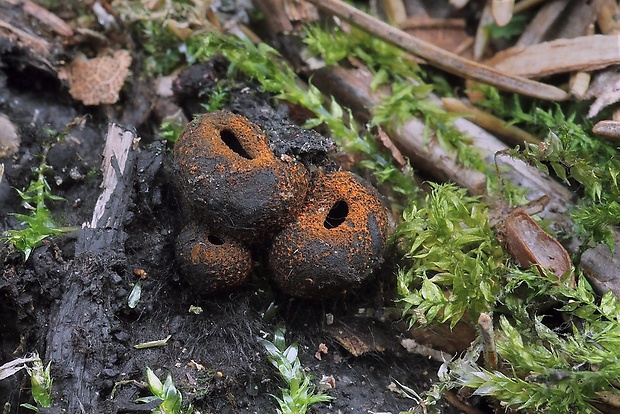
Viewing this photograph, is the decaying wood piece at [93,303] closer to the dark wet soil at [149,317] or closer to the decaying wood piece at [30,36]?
the dark wet soil at [149,317]

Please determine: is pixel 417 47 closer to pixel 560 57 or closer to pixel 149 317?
pixel 560 57

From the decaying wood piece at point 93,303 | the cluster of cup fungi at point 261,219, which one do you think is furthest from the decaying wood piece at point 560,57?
the decaying wood piece at point 93,303

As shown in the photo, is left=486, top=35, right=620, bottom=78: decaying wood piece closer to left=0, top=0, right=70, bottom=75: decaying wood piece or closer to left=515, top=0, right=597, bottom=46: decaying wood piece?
left=515, top=0, right=597, bottom=46: decaying wood piece

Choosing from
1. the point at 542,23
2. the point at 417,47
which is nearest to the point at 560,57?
the point at 542,23

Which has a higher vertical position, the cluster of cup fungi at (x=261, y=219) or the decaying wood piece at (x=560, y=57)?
the decaying wood piece at (x=560, y=57)

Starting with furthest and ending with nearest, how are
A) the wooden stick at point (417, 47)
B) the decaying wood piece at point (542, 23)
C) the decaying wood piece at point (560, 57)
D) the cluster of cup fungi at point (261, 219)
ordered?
1. the decaying wood piece at point (542, 23)
2. the wooden stick at point (417, 47)
3. the decaying wood piece at point (560, 57)
4. the cluster of cup fungi at point (261, 219)

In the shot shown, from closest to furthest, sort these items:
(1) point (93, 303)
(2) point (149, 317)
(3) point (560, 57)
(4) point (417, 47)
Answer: (1) point (93, 303) → (2) point (149, 317) → (3) point (560, 57) → (4) point (417, 47)
